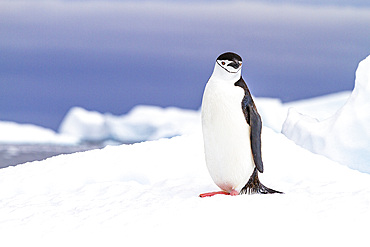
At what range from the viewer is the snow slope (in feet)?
8.31

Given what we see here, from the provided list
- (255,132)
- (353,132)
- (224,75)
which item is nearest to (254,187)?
(255,132)

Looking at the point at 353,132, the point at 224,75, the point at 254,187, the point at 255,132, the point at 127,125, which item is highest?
the point at 224,75

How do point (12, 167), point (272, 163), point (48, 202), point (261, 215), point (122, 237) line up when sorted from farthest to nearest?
point (12, 167) → point (272, 163) → point (48, 202) → point (261, 215) → point (122, 237)

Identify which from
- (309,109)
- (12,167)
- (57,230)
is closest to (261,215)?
(57,230)

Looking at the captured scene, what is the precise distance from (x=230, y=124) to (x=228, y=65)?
0.31m

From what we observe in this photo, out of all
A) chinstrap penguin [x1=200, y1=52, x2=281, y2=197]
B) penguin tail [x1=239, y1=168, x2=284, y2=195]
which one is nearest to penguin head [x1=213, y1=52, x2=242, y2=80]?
chinstrap penguin [x1=200, y1=52, x2=281, y2=197]

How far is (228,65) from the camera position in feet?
9.77

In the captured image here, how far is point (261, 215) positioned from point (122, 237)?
659 millimetres

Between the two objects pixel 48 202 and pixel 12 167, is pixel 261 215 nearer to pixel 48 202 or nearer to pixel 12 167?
pixel 48 202

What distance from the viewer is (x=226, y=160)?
3.04 m

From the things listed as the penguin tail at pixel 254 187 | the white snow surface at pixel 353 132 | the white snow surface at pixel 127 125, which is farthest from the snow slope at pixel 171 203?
the white snow surface at pixel 127 125

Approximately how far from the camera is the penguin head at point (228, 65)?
2975 mm

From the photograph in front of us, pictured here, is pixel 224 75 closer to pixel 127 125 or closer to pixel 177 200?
pixel 177 200

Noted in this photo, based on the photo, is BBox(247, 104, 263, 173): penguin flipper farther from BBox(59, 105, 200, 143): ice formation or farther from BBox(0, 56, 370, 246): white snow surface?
BBox(59, 105, 200, 143): ice formation
